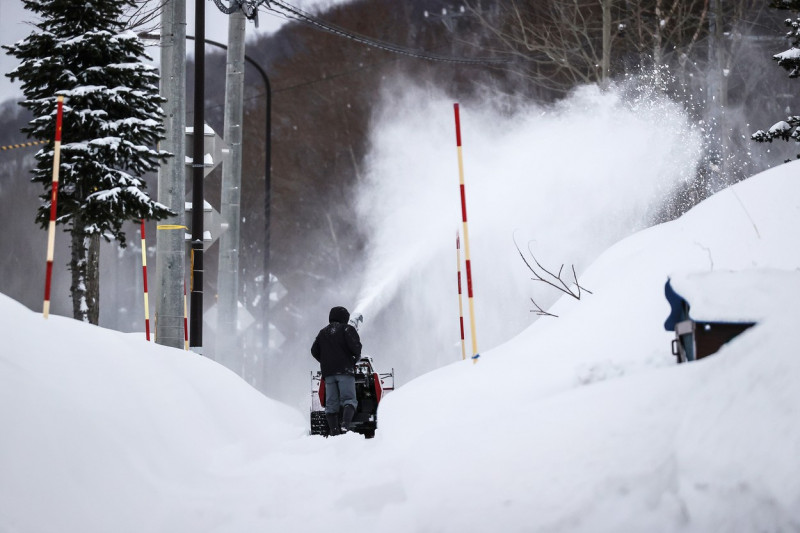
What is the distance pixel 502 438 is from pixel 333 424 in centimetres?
471

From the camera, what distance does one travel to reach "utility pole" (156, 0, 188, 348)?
1254cm

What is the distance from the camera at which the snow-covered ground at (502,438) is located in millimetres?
3695

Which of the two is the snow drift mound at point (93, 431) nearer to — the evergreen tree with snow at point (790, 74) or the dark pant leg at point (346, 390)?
the dark pant leg at point (346, 390)

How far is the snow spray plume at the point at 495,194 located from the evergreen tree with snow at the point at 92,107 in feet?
44.4

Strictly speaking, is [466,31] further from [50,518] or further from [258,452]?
[50,518]

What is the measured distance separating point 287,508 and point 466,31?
3838 cm

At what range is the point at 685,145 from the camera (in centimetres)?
2578

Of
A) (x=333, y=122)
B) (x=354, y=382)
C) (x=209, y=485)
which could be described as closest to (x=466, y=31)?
(x=333, y=122)

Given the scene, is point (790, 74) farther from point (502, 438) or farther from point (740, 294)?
point (502, 438)

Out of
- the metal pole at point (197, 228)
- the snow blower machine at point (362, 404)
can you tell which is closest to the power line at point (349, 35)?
the metal pole at point (197, 228)

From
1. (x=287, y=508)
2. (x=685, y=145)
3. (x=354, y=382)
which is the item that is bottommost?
(x=287, y=508)

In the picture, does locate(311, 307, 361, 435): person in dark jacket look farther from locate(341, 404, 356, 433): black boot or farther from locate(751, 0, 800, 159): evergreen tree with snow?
locate(751, 0, 800, 159): evergreen tree with snow

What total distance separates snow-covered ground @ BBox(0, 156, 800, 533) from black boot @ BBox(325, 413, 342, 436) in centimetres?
147

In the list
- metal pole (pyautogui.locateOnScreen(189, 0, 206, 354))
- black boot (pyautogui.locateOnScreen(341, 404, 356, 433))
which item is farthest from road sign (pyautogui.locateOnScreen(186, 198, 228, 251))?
black boot (pyautogui.locateOnScreen(341, 404, 356, 433))
